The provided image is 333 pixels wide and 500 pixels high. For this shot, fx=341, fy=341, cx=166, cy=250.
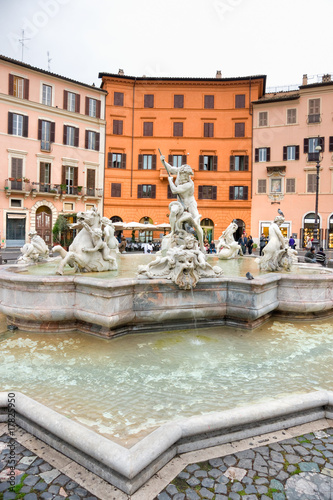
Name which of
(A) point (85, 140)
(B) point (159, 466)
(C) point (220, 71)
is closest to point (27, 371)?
(B) point (159, 466)

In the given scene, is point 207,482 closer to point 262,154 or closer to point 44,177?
point 44,177

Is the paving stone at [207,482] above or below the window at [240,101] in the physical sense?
below

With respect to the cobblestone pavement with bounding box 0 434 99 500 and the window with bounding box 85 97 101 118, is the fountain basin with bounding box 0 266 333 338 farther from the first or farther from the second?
the window with bounding box 85 97 101 118

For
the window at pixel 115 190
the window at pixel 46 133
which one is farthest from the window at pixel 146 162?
the window at pixel 46 133

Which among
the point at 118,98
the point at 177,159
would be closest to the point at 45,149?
the point at 118,98

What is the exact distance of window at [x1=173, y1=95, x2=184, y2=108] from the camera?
113 feet

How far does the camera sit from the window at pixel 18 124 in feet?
96.3

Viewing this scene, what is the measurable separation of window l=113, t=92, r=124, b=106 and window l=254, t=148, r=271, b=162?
47.2ft

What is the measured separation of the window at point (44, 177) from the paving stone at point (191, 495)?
31.7 m

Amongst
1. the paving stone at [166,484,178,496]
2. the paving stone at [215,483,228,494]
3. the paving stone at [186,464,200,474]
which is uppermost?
the paving stone at [186,464,200,474]

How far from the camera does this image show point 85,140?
33.5 m

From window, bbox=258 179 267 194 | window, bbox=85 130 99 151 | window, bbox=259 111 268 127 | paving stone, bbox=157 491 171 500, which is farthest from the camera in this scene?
window, bbox=258 179 267 194

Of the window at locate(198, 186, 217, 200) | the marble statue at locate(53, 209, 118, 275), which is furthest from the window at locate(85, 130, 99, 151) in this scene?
the marble statue at locate(53, 209, 118, 275)

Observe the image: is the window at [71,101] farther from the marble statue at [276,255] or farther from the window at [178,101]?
the marble statue at [276,255]
